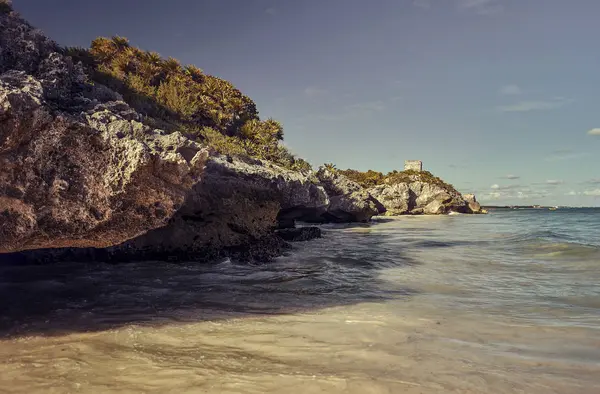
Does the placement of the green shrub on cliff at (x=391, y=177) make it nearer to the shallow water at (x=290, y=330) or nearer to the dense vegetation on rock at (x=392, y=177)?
the dense vegetation on rock at (x=392, y=177)

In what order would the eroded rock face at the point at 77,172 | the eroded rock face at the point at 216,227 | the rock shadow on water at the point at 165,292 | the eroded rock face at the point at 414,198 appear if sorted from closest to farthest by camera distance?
the eroded rock face at the point at 77,172 < the rock shadow on water at the point at 165,292 < the eroded rock face at the point at 216,227 < the eroded rock face at the point at 414,198

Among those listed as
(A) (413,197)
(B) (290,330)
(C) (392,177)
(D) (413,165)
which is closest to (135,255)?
(B) (290,330)

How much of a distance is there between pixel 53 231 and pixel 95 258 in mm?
3726

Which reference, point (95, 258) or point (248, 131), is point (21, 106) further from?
point (248, 131)

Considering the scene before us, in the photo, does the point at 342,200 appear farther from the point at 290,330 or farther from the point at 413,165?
the point at 413,165

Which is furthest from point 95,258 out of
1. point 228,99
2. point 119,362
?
point 228,99

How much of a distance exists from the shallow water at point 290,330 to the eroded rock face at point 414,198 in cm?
3569

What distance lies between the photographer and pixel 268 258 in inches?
357

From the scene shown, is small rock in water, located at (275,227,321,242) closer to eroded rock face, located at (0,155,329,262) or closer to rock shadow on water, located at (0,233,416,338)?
eroded rock face, located at (0,155,329,262)

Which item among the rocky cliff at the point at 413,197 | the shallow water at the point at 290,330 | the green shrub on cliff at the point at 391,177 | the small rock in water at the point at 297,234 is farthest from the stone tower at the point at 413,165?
the shallow water at the point at 290,330

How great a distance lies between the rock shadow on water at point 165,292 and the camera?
4.39 meters

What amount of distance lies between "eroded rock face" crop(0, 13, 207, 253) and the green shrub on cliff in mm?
43065

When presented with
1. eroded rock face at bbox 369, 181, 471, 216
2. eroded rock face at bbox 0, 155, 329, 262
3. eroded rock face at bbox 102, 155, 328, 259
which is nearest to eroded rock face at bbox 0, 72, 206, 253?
eroded rock face at bbox 0, 155, 329, 262

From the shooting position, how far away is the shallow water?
2930mm
